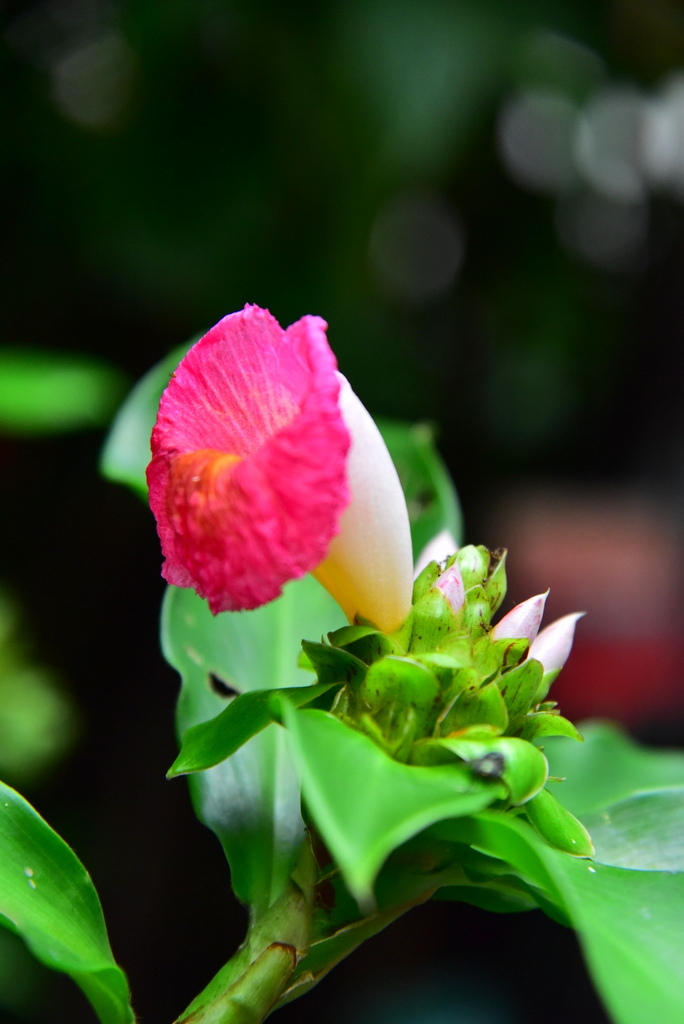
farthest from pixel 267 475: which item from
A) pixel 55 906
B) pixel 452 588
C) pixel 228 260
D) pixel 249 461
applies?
pixel 228 260

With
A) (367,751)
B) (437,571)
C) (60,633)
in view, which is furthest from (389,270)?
(367,751)

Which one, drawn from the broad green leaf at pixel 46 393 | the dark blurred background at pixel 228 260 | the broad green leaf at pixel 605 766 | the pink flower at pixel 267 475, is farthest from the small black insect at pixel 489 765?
the dark blurred background at pixel 228 260

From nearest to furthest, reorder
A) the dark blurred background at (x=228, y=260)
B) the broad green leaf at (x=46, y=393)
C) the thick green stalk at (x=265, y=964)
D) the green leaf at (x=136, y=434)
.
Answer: the thick green stalk at (x=265, y=964)
the green leaf at (x=136, y=434)
the broad green leaf at (x=46, y=393)
the dark blurred background at (x=228, y=260)

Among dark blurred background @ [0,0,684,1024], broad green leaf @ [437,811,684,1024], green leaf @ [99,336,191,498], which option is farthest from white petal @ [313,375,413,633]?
dark blurred background @ [0,0,684,1024]

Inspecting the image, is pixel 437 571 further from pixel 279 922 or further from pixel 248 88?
pixel 248 88

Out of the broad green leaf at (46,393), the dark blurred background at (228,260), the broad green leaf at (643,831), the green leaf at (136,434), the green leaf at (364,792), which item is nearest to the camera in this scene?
the green leaf at (364,792)

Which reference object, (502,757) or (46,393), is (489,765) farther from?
(46,393)

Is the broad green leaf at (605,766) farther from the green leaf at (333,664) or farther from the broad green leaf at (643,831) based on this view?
the green leaf at (333,664)
